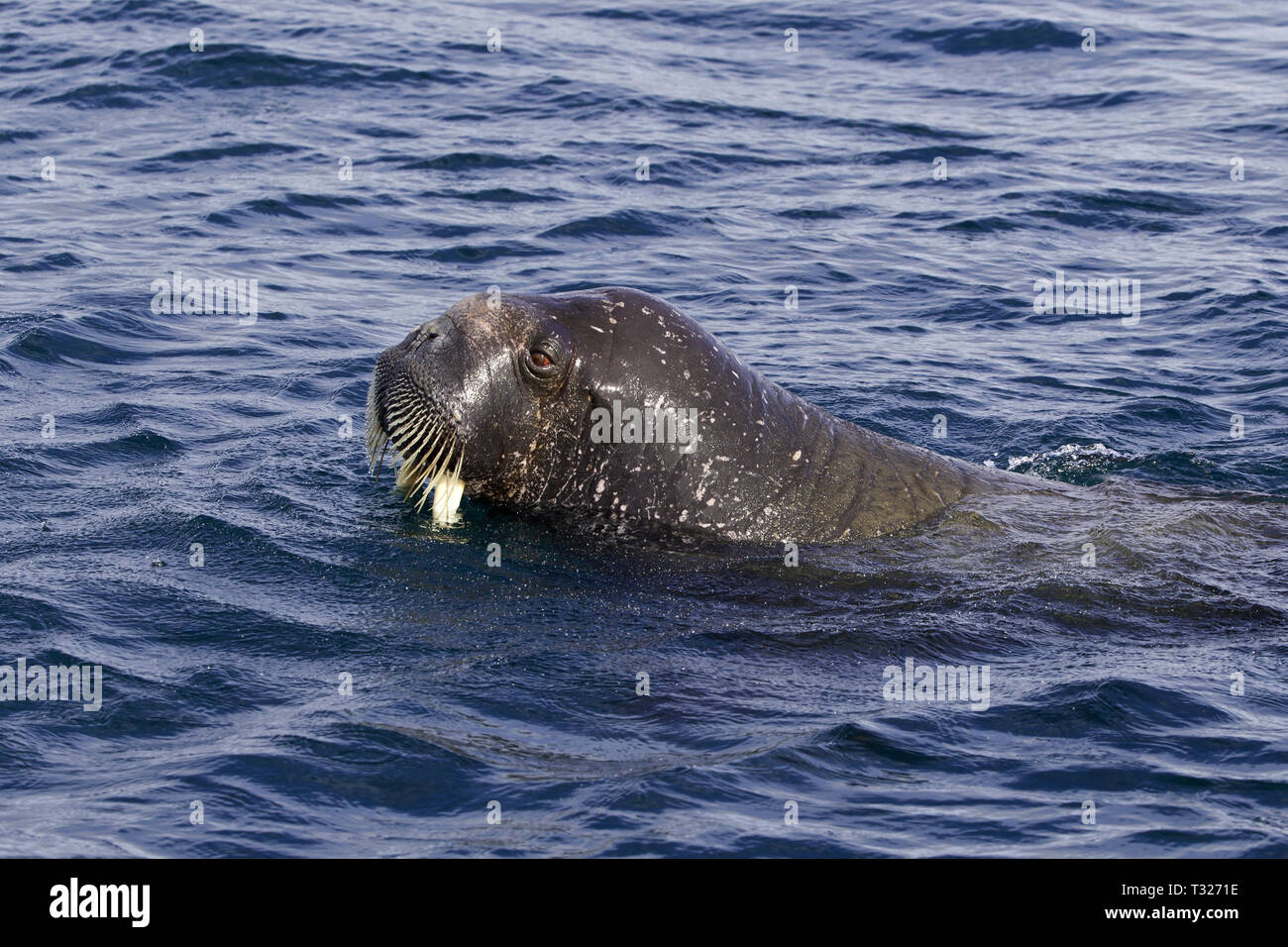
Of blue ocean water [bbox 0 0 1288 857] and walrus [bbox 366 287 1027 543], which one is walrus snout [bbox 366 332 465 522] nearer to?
walrus [bbox 366 287 1027 543]

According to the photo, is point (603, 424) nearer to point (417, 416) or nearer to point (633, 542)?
point (633, 542)

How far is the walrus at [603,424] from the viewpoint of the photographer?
905 centimetres

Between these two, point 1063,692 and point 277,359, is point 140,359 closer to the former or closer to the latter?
point 277,359

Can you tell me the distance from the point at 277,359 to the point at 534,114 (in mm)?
9781

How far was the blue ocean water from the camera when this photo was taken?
713 centimetres

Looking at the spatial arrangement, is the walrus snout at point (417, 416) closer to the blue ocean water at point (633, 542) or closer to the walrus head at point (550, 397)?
the walrus head at point (550, 397)

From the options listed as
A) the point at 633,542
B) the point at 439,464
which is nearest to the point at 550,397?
the point at 439,464

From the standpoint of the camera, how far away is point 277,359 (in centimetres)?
1432

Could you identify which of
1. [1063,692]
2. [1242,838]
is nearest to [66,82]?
[1063,692]

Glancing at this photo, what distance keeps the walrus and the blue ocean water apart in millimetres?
265

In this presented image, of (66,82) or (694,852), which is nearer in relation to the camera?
(694,852)

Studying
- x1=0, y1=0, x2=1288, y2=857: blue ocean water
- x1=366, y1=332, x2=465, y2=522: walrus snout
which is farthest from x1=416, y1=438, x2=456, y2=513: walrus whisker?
x1=0, y1=0, x2=1288, y2=857: blue ocean water

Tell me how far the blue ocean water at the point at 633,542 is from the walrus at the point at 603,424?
0.26 m

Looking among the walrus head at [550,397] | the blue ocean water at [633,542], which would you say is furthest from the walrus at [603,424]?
the blue ocean water at [633,542]
